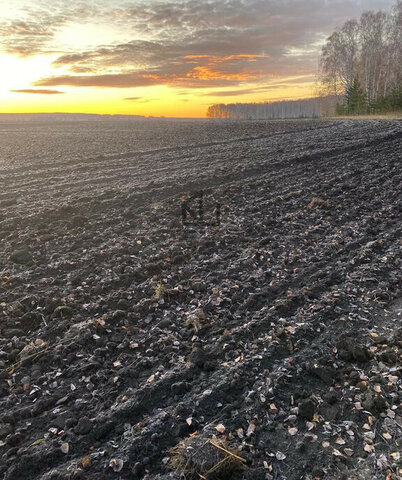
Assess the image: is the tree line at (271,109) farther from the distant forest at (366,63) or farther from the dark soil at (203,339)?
the dark soil at (203,339)

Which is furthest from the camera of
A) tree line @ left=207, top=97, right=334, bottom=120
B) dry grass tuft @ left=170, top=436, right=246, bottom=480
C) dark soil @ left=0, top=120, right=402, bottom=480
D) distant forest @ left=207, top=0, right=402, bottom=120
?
tree line @ left=207, top=97, right=334, bottom=120

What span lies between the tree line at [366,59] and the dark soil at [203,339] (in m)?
46.3

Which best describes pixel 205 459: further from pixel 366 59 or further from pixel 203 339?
pixel 366 59

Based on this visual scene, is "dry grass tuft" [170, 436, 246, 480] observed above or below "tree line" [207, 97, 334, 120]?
below

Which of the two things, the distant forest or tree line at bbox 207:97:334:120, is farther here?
tree line at bbox 207:97:334:120

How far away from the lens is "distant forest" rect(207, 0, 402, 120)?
49197 mm

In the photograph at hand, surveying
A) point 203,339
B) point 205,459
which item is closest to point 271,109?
point 203,339

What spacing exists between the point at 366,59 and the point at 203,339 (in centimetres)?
5727

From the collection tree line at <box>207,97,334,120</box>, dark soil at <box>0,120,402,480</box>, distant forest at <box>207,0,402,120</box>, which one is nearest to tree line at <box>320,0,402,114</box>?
distant forest at <box>207,0,402,120</box>

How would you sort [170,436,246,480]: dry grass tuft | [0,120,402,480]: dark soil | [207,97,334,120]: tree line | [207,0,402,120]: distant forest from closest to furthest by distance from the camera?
[170,436,246,480]: dry grass tuft
[0,120,402,480]: dark soil
[207,0,402,120]: distant forest
[207,97,334,120]: tree line

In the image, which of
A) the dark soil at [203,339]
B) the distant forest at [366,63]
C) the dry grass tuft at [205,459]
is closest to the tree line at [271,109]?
the distant forest at [366,63]

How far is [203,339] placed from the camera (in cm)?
456

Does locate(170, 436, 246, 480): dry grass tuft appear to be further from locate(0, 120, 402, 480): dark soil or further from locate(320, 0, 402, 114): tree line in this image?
locate(320, 0, 402, 114): tree line

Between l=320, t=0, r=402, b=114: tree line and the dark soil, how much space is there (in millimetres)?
46344
